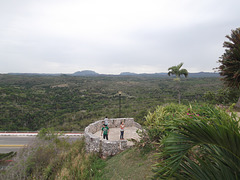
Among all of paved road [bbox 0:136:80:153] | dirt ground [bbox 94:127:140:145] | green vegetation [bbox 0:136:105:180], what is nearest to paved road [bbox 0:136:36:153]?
paved road [bbox 0:136:80:153]

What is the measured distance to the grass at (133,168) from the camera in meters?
4.36

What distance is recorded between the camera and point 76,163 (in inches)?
263

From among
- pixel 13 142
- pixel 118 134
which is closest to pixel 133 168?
pixel 118 134

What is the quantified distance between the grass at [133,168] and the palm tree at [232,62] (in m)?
5.51

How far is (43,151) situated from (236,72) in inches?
466

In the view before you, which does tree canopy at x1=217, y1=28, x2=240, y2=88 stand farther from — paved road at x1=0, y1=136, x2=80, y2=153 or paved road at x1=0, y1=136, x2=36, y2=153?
paved road at x1=0, y1=136, x2=36, y2=153

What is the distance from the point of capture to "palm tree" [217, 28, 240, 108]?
634cm

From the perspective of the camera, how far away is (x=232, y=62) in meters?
6.65

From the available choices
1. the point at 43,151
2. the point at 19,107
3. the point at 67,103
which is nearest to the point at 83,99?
the point at 67,103

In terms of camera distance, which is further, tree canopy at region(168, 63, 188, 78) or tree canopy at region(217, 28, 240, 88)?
tree canopy at region(168, 63, 188, 78)

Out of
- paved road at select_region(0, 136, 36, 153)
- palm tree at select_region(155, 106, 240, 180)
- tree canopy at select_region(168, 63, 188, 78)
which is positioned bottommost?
paved road at select_region(0, 136, 36, 153)

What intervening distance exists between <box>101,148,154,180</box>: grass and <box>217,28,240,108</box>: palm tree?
18.1ft

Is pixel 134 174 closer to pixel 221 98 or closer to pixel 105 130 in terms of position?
pixel 105 130

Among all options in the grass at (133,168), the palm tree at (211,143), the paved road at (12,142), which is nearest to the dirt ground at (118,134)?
the grass at (133,168)
